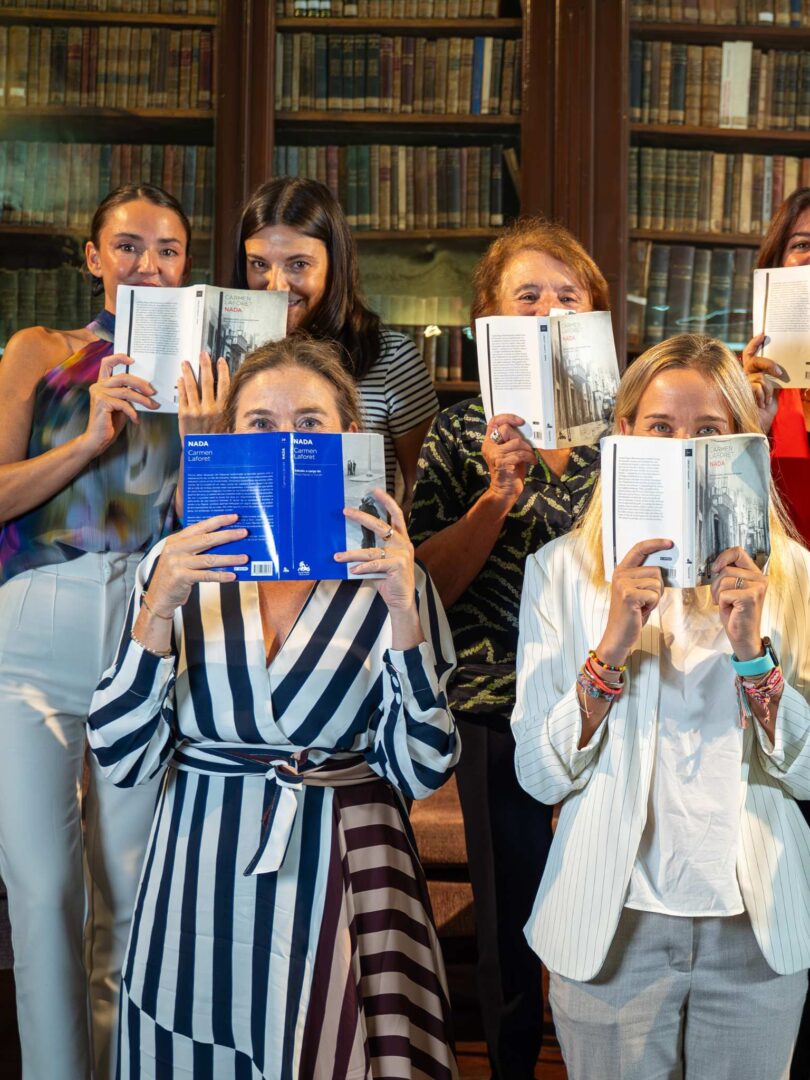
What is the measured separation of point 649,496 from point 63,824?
1042 millimetres

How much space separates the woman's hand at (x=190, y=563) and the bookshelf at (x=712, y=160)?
206 centimetres

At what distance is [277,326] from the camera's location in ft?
6.49

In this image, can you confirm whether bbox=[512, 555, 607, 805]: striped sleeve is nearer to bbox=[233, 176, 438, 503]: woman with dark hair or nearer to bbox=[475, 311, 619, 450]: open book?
bbox=[475, 311, 619, 450]: open book

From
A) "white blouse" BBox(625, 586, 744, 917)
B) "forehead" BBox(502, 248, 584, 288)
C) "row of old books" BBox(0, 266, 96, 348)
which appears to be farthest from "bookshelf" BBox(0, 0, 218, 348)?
"white blouse" BBox(625, 586, 744, 917)

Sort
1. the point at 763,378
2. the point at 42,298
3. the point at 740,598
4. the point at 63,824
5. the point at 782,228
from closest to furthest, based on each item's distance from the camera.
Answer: the point at 740,598 < the point at 63,824 < the point at 763,378 < the point at 782,228 < the point at 42,298

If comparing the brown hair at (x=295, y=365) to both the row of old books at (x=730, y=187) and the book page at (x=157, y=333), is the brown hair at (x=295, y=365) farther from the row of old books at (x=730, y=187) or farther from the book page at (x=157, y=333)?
the row of old books at (x=730, y=187)

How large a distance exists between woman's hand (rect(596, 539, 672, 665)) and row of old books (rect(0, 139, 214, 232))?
216cm

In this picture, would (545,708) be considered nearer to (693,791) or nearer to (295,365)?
(693,791)

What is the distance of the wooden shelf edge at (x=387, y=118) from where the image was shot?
3.35 meters

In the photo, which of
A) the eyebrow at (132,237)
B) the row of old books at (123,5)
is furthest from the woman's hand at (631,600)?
the row of old books at (123,5)

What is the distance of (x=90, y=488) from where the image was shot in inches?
79.2

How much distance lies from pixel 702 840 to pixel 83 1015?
102cm

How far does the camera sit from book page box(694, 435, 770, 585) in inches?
61.8

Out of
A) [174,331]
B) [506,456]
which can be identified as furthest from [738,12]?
[174,331]
